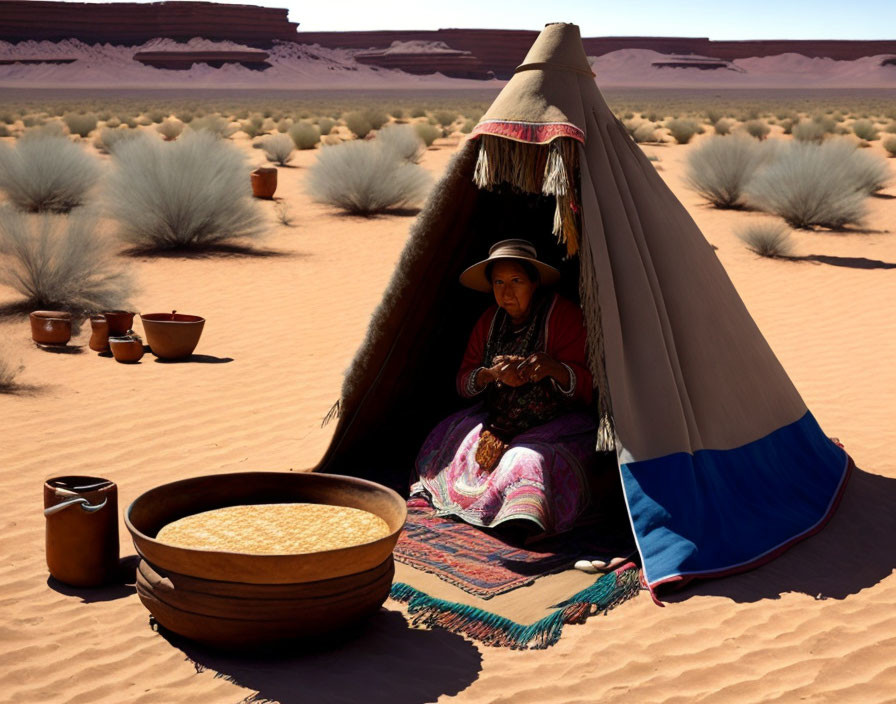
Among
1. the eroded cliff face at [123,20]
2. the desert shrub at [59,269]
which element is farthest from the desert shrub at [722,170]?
the eroded cliff face at [123,20]

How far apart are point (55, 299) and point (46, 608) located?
6.66 meters

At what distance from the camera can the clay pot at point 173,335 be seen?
28.6 ft

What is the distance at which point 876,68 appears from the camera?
111m

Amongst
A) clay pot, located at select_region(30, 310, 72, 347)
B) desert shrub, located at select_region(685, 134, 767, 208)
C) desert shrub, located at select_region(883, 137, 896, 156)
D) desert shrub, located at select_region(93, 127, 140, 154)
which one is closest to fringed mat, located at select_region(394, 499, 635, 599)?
clay pot, located at select_region(30, 310, 72, 347)

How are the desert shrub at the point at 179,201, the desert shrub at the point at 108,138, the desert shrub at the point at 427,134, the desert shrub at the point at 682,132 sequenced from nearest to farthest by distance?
the desert shrub at the point at 179,201 < the desert shrub at the point at 108,138 < the desert shrub at the point at 427,134 < the desert shrub at the point at 682,132

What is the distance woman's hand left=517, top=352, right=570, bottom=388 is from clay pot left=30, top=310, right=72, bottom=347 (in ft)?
17.5

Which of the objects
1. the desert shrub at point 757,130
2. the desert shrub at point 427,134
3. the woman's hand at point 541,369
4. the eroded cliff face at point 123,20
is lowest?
the desert shrub at point 427,134

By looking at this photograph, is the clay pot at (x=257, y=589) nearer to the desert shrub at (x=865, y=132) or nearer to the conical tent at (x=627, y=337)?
the conical tent at (x=627, y=337)

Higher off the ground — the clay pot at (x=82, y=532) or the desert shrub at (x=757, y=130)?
the desert shrub at (x=757, y=130)

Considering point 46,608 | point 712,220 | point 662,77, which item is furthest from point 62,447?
point 662,77

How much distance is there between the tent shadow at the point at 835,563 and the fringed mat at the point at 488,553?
54cm

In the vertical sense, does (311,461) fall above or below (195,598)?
below

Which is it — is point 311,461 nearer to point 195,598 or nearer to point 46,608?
point 46,608

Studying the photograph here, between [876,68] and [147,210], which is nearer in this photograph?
[147,210]
